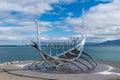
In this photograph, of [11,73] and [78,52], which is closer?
[11,73]

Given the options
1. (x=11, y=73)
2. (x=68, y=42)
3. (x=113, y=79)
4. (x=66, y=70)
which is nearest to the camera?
(x=113, y=79)

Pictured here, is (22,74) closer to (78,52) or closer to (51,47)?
(51,47)

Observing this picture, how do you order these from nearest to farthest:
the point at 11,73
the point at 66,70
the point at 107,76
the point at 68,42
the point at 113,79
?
1. the point at 113,79
2. the point at 107,76
3. the point at 11,73
4. the point at 66,70
5. the point at 68,42

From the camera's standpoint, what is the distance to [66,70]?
32.8 meters

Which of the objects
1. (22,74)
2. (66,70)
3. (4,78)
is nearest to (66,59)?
(66,70)

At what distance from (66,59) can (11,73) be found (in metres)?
7.25

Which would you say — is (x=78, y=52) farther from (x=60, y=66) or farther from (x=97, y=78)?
(x=97, y=78)

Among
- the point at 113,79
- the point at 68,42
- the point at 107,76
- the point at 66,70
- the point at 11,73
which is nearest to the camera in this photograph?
the point at 113,79

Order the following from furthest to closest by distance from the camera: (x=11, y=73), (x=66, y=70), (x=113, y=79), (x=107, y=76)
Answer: (x=66, y=70) < (x=11, y=73) < (x=107, y=76) < (x=113, y=79)

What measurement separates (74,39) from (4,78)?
11.0 m

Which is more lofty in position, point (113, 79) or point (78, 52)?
point (78, 52)

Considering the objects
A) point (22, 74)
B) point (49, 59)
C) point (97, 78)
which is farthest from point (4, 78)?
point (97, 78)

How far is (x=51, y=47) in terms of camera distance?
3453cm

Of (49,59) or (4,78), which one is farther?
(49,59)
